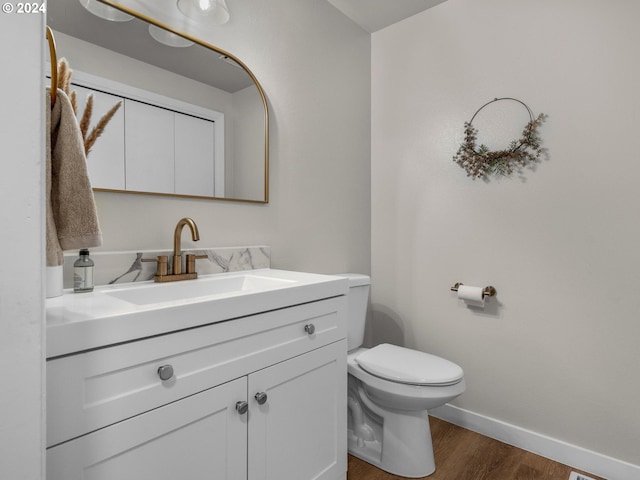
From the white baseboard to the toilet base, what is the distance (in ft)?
1.53

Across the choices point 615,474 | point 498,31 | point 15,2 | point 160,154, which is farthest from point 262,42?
point 615,474

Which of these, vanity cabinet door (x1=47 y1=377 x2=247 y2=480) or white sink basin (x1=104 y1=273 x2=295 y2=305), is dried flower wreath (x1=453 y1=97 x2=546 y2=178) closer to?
white sink basin (x1=104 y1=273 x2=295 y2=305)

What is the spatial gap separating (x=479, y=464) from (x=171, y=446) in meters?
1.46

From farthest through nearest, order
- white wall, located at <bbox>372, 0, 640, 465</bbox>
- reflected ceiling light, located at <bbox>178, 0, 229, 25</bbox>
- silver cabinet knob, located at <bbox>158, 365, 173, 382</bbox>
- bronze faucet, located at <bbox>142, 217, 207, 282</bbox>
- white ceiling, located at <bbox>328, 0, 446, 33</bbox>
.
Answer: white ceiling, located at <bbox>328, 0, 446, 33</bbox> < white wall, located at <bbox>372, 0, 640, 465</bbox> < reflected ceiling light, located at <bbox>178, 0, 229, 25</bbox> < bronze faucet, located at <bbox>142, 217, 207, 282</bbox> < silver cabinet knob, located at <bbox>158, 365, 173, 382</bbox>

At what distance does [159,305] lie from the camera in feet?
2.87

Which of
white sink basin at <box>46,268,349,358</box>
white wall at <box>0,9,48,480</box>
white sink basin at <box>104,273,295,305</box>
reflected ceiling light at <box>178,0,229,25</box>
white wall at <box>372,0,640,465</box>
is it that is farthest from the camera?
white wall at <box>372,0,640,465</box>

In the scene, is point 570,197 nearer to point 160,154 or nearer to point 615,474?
point 615,474

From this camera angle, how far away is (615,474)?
1.59 meters

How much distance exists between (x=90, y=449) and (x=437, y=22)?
2.46m

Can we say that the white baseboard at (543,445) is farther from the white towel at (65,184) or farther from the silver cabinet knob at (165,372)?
the white towel at (65,184)

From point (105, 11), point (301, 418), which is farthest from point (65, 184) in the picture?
point (301, 418)

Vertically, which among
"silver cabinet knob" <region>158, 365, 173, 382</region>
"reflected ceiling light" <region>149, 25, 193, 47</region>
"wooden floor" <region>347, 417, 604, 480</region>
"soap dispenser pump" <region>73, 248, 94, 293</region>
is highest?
"reflected ceiling light" <region>149, 25, 193, 47</region>

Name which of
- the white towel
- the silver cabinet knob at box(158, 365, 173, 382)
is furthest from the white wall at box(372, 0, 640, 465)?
the white towel

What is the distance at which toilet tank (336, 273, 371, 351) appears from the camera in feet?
6.20
